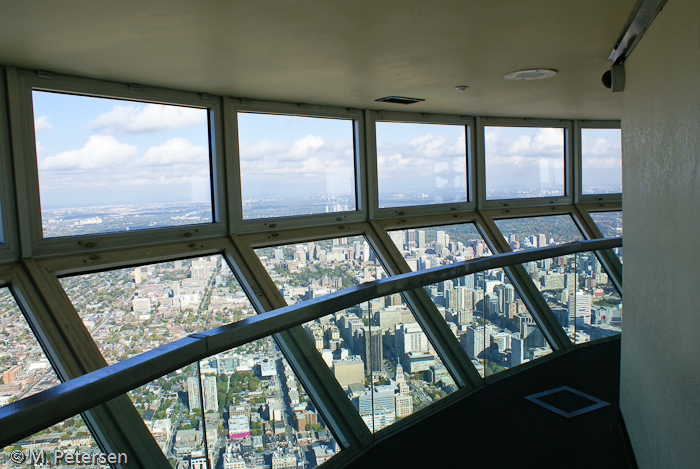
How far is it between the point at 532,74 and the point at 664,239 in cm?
285

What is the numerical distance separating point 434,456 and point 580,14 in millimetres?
2631

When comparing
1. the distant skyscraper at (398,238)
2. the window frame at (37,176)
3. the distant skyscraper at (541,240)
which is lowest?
the distant skyscraper at (541,240)

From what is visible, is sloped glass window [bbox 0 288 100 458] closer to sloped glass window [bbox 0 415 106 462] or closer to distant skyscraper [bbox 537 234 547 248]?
sloped glass window [bbox 0 415 106 462]

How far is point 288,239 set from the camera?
17.6ft

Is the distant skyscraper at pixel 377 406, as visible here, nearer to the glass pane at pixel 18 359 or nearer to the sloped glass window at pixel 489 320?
the sloped glass window at pixel 489 320

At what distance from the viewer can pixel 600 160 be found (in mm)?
8133

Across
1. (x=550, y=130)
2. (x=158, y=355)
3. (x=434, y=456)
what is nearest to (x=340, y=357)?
(x=434, y=456)

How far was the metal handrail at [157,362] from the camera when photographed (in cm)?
117

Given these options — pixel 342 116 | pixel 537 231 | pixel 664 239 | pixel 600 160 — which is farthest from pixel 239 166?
pixel 600 160

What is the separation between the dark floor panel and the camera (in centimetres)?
252

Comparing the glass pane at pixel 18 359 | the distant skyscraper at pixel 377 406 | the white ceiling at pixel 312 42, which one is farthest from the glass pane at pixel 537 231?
the glass pane at pixel 18 359

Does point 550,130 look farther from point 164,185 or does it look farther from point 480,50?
point 164,185

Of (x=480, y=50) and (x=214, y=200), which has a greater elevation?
(x=480, y=50)

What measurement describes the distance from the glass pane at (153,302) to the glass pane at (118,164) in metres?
0.41
